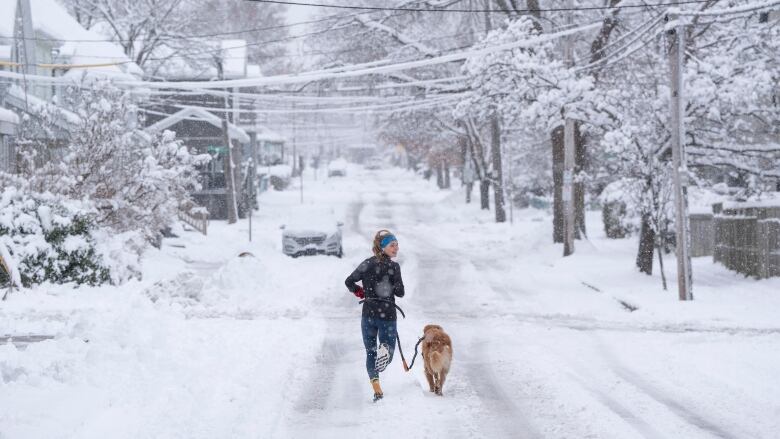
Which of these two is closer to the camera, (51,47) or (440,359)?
(440,359)

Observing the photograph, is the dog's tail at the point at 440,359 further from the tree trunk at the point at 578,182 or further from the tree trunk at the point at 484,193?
the tree trunk at the point at 484,193

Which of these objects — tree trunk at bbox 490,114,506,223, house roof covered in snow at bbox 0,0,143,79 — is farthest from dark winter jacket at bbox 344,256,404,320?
tree trunk at bbox 490,114,506,223

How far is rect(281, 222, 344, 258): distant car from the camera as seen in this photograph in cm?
2680

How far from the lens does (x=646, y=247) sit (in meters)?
20.6

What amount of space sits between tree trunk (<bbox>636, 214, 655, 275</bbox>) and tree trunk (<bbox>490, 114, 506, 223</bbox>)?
17.5 metres

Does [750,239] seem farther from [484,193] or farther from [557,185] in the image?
[484,193]

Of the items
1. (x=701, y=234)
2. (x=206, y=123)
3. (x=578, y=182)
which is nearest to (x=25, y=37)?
(x=578, y=182)

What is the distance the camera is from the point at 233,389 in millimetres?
8820

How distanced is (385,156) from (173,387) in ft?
515

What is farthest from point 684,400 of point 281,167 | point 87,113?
point 281,167

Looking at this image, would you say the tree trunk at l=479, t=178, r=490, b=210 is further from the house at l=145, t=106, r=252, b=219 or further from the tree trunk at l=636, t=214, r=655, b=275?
the tree trunk at l=636, t=214, r=655, b=275

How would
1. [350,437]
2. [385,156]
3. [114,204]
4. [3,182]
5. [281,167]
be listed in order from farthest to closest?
[385,156]
[281,167]
[114,204]
[3,182]
[350,437]

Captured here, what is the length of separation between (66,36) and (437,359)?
27.2 meters

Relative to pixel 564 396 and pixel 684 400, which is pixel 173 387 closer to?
pixel 564 396
